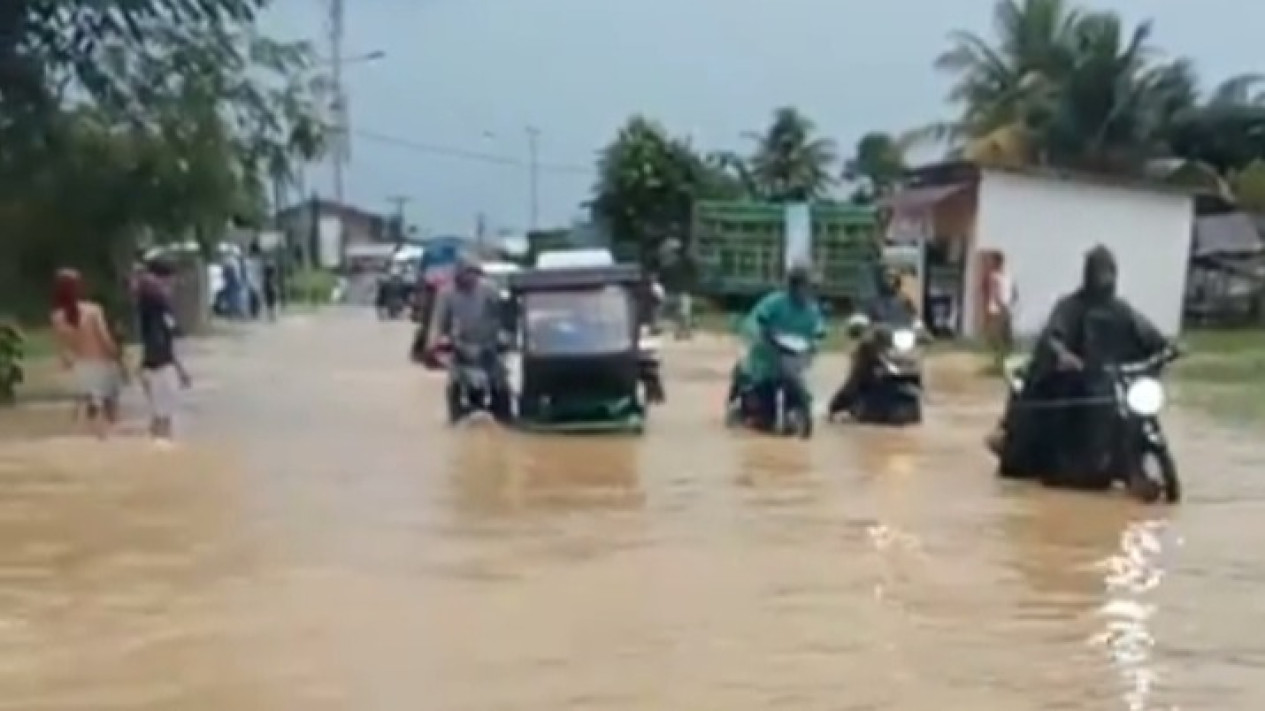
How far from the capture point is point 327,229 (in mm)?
129750

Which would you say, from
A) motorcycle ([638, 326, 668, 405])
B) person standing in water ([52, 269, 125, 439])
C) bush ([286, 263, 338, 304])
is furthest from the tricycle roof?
bush ([286, 263, 338, 304])

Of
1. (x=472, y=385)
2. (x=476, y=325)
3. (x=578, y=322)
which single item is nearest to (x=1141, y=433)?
(x=578, y=322)

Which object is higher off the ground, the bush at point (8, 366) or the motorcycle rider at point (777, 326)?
the motorcycle rider at point (777, 326)

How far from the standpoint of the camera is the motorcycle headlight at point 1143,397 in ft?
56.7

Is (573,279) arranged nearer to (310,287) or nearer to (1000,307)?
(1000,307)

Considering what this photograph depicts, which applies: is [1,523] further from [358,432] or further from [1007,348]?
[1007,348]

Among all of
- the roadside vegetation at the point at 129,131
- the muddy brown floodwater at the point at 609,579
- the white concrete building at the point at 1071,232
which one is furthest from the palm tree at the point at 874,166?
the muddy brown floodwater at the point at 609,579

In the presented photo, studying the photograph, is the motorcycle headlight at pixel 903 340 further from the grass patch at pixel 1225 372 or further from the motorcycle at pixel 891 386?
the grass patch at pixel 1225 372

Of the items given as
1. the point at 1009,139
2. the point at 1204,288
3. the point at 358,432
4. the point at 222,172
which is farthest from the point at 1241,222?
the point at 358,432

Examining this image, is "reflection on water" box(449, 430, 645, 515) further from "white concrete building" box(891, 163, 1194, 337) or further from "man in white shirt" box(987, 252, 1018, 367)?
"white concrete building" box(891, 163, 1194, 337)

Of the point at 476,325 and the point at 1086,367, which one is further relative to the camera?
the point at 476,325

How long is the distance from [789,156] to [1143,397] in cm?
6983

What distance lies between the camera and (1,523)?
1639 centimetres

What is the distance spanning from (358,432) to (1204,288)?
34.2 meters
